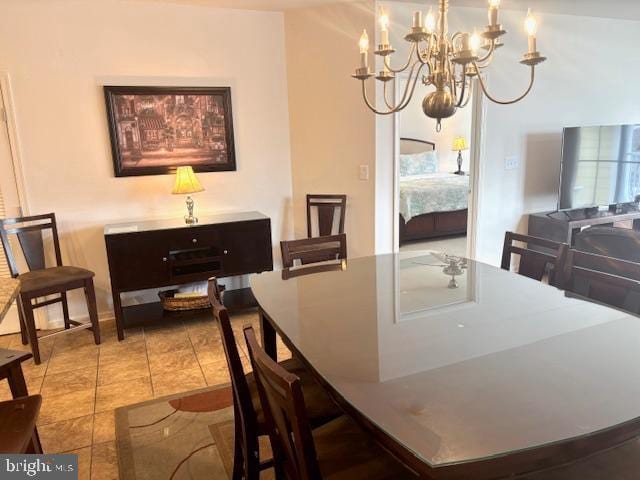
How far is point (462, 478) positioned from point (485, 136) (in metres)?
3.89

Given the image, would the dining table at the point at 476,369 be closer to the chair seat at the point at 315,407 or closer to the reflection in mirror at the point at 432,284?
the reflection in mirror at the point at 432,284

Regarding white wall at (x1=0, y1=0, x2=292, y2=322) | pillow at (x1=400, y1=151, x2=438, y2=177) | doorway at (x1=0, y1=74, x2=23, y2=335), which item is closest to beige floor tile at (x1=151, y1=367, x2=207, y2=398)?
white wall at (x1=0, y1=0, x2=292, y2=322)

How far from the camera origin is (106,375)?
9.81 feet

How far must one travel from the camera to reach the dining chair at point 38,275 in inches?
123

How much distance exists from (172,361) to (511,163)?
11.8 feet

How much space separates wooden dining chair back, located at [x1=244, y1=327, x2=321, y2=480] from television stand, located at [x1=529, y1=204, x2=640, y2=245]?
3.93m

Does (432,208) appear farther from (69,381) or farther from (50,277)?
(69,381)

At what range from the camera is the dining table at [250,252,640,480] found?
1.05m

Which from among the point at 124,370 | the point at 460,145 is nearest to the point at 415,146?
the point at 460,145

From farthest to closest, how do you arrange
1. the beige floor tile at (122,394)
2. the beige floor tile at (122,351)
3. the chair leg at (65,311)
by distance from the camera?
the chair leg at (65,311)
the beige floor tile at (122,351)
the beige floor tile at (122,394)

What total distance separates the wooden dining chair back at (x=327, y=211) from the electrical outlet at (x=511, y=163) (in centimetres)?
172

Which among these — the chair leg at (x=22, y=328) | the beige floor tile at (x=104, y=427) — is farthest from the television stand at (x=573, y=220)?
the chair leg at (x=22, y=328)

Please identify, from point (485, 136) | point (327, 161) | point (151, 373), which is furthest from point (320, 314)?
point (485, 136)

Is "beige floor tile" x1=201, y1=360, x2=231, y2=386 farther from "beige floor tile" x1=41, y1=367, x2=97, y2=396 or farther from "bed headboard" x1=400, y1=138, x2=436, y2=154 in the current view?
"bed headboard" x1=400, y1=138, x2=436, y2=154
